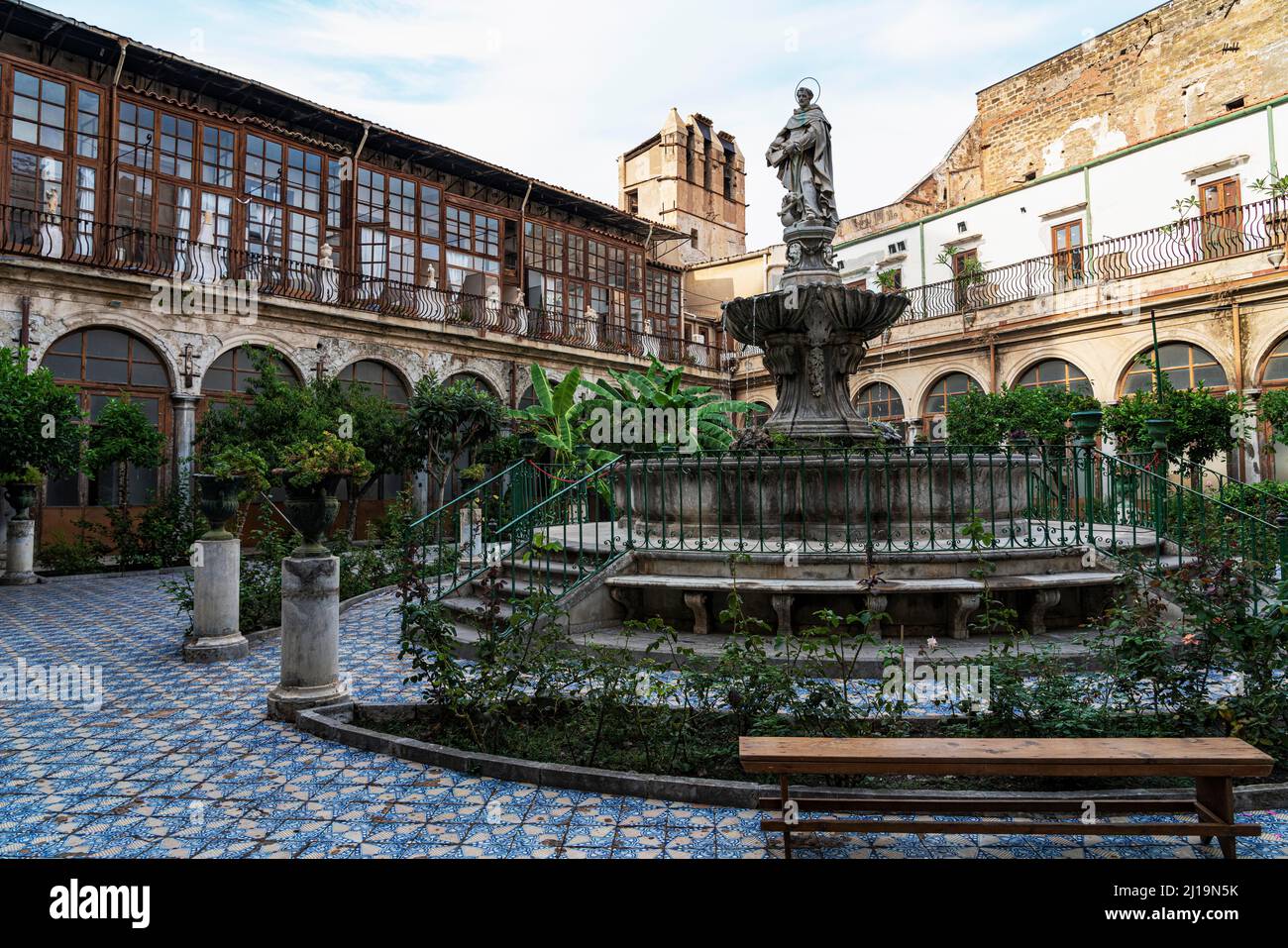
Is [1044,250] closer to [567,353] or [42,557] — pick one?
[567,353]

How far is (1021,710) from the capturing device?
13.3 ft

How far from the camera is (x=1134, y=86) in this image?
23.0m

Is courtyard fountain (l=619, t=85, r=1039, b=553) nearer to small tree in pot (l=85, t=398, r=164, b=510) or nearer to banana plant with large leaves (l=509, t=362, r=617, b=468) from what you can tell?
banana plant with large leaves (l=509, t=362, r=617, b=468)

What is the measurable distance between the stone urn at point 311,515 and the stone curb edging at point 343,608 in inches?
95.0

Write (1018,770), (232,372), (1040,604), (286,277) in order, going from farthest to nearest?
(286,277) < (232,372) < (1040,604) < (1018,770)

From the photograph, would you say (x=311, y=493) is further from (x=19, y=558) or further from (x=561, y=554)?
(x=19, y=558)

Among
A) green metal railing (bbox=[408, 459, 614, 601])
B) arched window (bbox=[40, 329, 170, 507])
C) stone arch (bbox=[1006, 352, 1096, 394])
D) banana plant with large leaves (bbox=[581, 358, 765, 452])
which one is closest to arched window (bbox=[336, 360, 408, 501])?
arched window (bbox=[40, 329, 170, 507])

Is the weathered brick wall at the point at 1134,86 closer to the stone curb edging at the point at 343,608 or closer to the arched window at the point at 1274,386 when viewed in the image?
the arched window at the point at 1274,386

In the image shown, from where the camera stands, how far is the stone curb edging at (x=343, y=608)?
746 cm

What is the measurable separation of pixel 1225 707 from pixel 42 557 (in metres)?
15.7

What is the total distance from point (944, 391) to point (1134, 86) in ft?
34.8

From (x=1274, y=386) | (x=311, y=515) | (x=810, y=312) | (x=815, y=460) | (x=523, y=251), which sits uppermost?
(x=523, y=251)

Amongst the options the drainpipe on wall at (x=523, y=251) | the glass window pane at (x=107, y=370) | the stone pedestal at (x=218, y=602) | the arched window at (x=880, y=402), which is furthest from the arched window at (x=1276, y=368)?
the glass window pane at (x=107, y=370)

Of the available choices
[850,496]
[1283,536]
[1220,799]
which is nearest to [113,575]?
[850,496]
